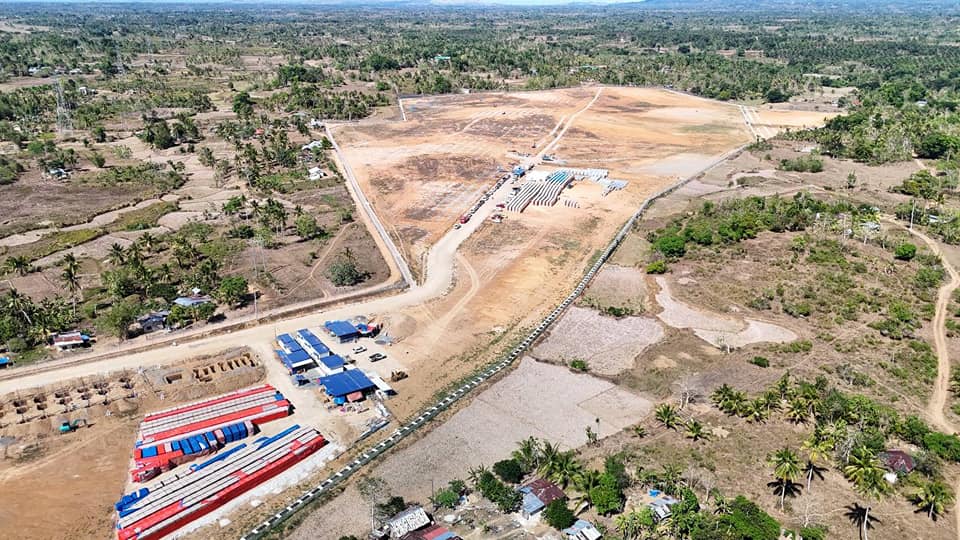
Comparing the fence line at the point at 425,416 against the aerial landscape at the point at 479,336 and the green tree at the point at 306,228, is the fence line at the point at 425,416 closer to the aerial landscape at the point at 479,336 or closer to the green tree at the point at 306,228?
the aerial landscape at the point at 479,336

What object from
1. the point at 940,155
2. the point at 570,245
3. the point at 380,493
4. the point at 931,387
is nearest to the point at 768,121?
the point at 940,155

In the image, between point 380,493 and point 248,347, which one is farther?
point 248,347

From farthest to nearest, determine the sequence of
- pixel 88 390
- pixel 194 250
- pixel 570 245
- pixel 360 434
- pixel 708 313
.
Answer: pixel 570 245 < pixel 194 250 < pixel 708 313 < pixel 88 390 < pixel 360 434

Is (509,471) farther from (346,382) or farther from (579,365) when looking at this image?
(346,382)

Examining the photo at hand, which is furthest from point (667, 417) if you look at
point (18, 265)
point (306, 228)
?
point (18, 265)

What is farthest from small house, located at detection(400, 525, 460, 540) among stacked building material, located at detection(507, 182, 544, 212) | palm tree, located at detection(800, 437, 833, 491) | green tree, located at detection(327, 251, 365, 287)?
stacked building material, located at detection(507, 182, 544, 212)

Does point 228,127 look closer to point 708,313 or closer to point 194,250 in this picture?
point 194,250
